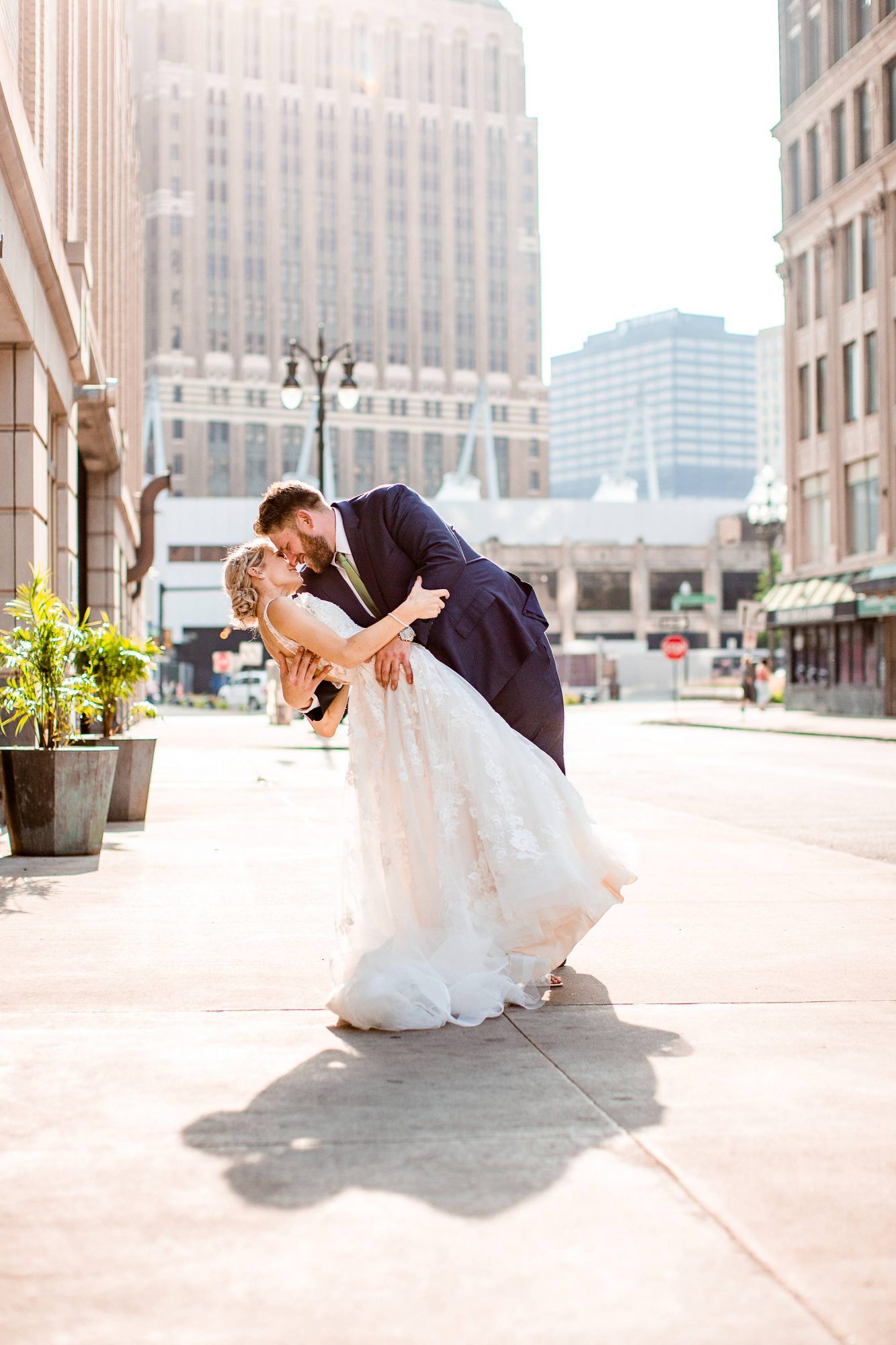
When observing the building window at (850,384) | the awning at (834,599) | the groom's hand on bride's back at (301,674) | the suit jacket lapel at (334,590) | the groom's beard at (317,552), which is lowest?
the groom's hand on bride's back at (301,674)

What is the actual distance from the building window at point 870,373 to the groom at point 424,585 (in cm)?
4114

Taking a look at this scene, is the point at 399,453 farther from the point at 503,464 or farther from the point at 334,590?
the point at 334,590

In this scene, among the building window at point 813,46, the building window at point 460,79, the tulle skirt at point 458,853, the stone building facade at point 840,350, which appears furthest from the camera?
the building window at point 460,79

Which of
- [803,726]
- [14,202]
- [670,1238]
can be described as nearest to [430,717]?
[670,1238]

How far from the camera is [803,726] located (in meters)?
35.8

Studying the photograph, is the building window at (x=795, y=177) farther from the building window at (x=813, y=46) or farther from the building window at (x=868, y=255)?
the building window at (x=868, y=255)

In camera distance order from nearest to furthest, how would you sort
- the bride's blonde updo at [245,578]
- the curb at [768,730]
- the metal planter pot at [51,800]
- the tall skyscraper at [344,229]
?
the bride's blonde updo at [245,578] < the metal planter pot at [51,800] < the curb at [768,730] < the tall skyscraper at [344,229]

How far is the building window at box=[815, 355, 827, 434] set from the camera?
47656 millimetres

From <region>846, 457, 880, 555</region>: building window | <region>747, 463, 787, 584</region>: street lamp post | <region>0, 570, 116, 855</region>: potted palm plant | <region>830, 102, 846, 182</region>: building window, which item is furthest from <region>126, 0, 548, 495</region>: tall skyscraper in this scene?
<region>0, 570, 116, 855</region>: potted palm plant

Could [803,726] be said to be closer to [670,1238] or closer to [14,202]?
[14,202]

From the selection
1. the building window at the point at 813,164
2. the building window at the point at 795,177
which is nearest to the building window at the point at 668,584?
the building window at the point at 795,177

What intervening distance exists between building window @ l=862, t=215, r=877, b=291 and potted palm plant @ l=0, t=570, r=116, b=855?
130 ft

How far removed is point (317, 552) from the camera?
5.10 meters

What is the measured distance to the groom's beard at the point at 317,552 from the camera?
5.05 metres
